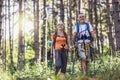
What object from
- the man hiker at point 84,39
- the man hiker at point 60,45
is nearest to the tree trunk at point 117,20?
the man hiker at point 60,45

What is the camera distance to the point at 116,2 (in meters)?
13.2

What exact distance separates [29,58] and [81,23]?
3375cm

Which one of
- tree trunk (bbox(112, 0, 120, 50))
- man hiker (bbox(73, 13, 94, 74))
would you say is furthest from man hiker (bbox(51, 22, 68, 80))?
tree trunk (bbox(112, 0, 120, 50))

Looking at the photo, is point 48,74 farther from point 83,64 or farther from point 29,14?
point 29,14

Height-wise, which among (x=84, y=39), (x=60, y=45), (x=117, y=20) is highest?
(x=117, y=20)

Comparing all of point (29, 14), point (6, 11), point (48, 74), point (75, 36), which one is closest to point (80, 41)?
point (75, 36)

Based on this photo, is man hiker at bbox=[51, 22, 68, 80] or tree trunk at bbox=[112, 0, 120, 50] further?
tree trunk at bbox=[112, 0, 120, 50]

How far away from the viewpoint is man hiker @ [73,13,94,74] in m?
9.05

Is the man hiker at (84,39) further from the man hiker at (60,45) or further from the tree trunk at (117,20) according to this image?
the tree trunk at (117,20)

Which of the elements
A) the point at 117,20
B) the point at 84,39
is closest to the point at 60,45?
the point at 84,39

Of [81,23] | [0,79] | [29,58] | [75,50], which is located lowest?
[29,58]

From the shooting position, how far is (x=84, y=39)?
9.06m

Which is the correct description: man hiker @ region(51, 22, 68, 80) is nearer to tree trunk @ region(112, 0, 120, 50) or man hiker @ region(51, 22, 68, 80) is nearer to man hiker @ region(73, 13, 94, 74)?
man hiker @ region(73, 13, 94, 74)

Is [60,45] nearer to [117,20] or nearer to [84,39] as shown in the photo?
[84,39]
